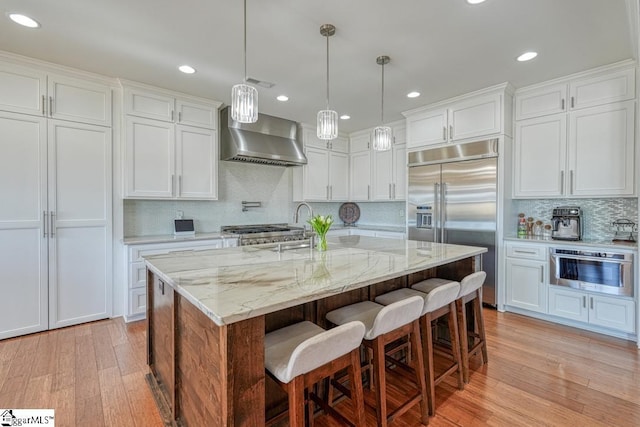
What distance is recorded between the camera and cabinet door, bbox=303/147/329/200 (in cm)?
506

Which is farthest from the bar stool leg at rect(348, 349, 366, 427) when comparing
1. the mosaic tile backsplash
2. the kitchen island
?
the mosaic tile backsplash

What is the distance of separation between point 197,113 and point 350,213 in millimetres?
3252

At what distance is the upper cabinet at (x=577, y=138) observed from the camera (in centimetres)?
295

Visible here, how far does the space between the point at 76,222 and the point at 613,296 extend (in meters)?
5.32

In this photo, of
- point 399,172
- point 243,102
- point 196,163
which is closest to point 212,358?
point 243,102

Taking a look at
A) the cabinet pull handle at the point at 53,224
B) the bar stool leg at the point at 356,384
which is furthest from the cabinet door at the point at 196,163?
the bar stool leg at the point at 356,384

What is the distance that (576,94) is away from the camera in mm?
3184

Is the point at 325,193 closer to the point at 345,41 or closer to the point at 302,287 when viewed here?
the point at 345,41

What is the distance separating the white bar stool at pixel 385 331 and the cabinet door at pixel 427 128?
2.92 meters

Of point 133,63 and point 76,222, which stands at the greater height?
point 133,63

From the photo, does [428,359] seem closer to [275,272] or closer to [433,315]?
[433,315]

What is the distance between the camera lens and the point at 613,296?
2840 mm

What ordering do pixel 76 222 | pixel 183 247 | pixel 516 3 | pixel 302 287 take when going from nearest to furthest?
pixel 302 287 < pixel 516 3 < pixel 76 222 < pixel 183 247

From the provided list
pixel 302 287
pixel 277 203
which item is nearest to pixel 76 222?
pixel 277 203
